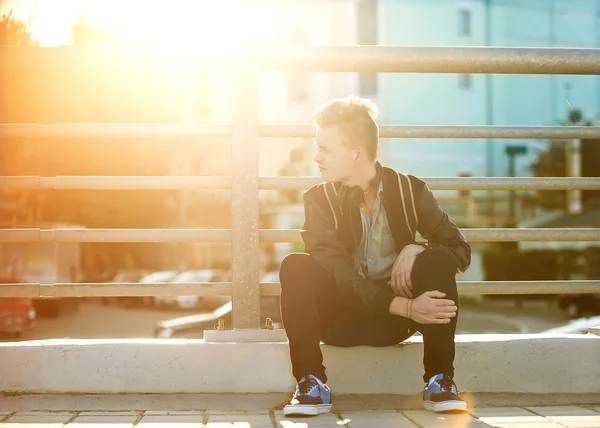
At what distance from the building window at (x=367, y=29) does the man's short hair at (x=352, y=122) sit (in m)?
27.7

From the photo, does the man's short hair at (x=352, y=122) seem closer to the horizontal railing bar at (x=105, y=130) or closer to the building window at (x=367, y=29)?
the horizontal railing bar at (x=105, y=130)

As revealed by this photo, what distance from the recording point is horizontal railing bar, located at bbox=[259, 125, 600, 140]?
3.50 m

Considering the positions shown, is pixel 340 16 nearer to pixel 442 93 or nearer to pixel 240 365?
pixel 442 93

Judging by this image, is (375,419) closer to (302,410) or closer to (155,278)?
(302,410)

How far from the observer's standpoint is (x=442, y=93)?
31.4 m

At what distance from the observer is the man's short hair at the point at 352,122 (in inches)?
129

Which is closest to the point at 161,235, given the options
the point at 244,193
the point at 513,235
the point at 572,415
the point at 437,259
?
the point at 244,193

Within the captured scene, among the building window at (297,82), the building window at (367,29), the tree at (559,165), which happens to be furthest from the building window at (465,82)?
the building window at (297,82)

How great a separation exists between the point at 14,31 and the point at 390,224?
1.69m

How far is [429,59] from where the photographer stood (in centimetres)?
351

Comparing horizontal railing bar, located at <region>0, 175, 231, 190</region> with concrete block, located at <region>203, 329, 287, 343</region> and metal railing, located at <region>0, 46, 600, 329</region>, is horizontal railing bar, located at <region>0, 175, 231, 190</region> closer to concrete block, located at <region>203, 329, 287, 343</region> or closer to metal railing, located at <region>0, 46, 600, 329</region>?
metal railing, located at <region>0, 46, 600, 329</region>

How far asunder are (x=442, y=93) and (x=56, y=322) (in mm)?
14759

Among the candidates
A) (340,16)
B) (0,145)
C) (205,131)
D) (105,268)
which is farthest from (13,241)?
(105,268)

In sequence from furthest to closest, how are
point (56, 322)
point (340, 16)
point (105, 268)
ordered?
point (105, 268) < point (340, 16) < point (56, 322)
